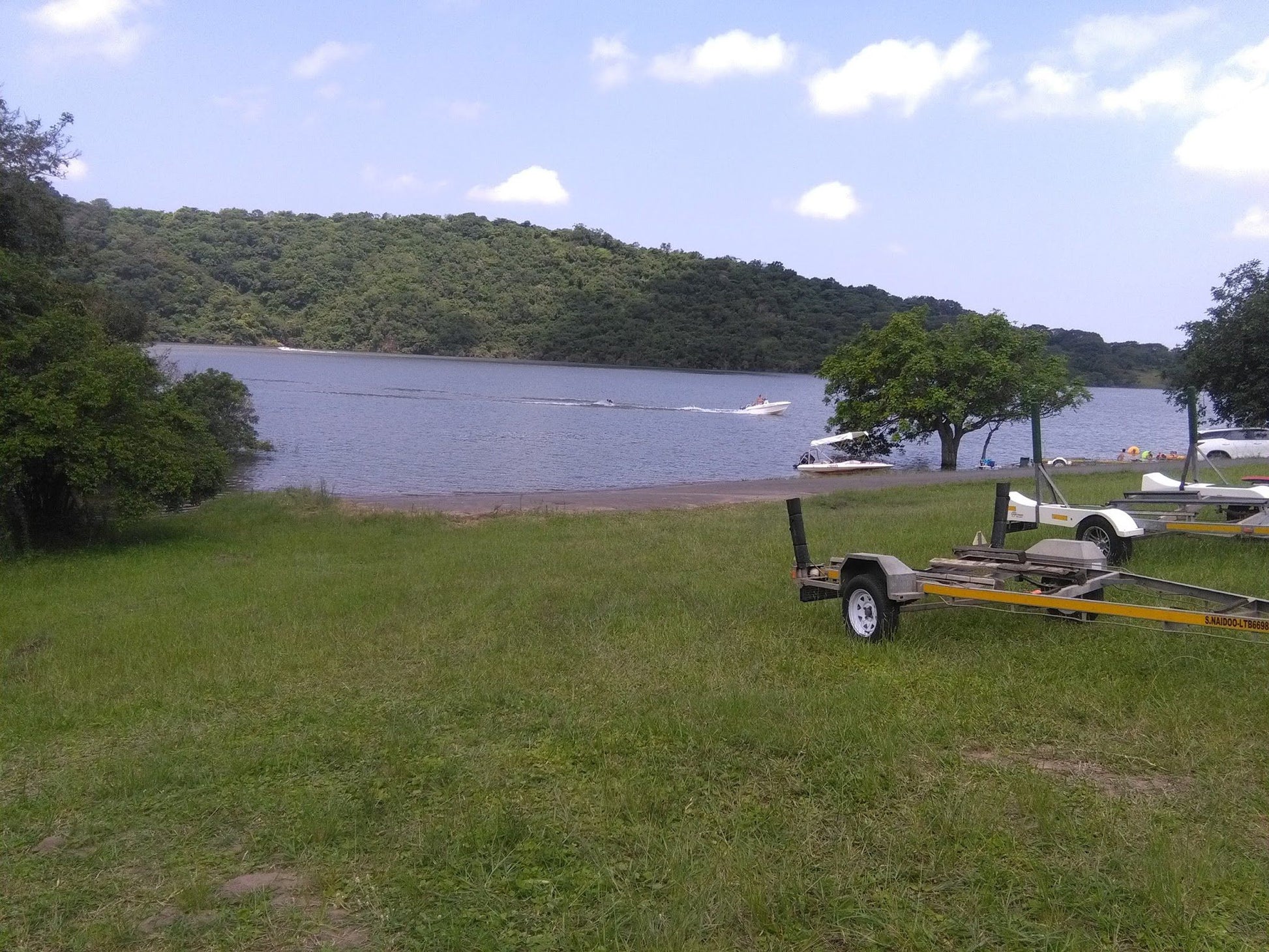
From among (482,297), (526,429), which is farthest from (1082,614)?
(482,297)

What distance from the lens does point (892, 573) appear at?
788 cm

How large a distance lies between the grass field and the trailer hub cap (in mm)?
→ 253

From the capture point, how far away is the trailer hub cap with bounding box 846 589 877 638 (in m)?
8.23

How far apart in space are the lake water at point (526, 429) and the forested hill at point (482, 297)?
6.16 metres

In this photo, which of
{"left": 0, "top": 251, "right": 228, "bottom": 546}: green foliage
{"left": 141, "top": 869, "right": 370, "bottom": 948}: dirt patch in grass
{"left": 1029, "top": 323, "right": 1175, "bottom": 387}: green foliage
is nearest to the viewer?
{"left": 141, "top": 869, "right": 370, "bottom": 948}: dirt patch in grass

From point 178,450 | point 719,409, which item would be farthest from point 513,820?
point 719,409

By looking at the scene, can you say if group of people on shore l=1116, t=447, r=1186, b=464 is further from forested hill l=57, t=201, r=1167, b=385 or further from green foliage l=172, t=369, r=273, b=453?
forested hill l=57, t=201, r=1167, b=385

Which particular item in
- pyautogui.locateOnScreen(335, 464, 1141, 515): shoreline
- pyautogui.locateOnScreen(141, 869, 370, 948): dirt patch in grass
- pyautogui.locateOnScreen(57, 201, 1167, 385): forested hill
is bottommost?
pyautogui.locateOnScreen(335, 464, 1141, 515): shoreline

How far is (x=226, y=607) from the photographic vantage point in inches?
447

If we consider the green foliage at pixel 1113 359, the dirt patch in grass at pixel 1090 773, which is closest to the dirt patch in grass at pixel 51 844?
the dirt patch in grass at pixel 1090 773

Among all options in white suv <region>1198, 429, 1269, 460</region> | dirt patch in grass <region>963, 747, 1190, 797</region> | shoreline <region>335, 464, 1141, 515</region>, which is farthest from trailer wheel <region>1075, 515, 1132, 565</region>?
white suv <region>1198, 429, 1269, 460</region>

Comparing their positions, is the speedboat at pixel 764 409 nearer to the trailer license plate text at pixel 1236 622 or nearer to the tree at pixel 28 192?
the tree at pixel 28 192

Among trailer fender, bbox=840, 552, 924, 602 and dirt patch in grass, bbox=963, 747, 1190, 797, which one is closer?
dirt patch in grass, bbox=963, 747, 1190, 797

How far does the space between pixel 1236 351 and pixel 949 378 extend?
33.7ft
